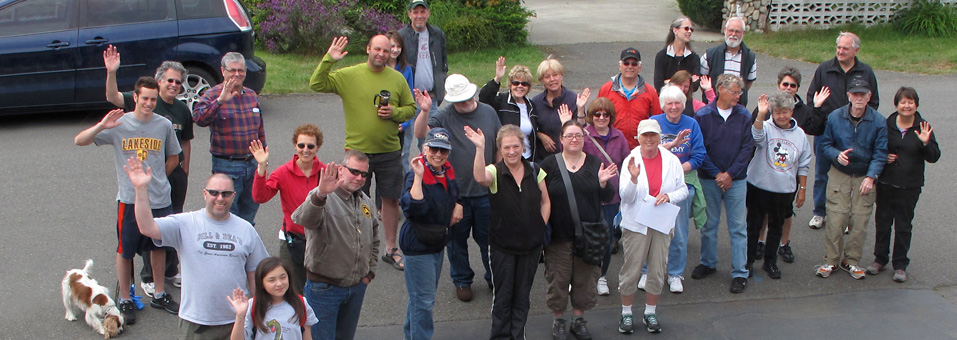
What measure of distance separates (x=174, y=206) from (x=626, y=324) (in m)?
3.40

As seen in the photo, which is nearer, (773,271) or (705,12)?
(773,271)

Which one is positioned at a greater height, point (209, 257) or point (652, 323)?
point (209, 257)

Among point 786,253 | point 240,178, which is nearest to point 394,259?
point 240,178

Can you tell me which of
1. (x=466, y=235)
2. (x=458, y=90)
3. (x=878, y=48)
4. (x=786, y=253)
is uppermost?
(x=878, y=48)

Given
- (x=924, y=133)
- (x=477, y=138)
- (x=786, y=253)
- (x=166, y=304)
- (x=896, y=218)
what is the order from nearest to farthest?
(x=477, y=138), (x=166, y=304), (x=924, y=133), (x=896, y=218), (x=786, y=253)

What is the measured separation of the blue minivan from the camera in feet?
31.8

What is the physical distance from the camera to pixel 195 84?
10539mm

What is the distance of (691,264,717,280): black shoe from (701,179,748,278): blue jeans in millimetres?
155

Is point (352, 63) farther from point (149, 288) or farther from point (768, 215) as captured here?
point (768, 215)

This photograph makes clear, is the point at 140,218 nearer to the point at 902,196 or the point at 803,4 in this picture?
the point at 902,196

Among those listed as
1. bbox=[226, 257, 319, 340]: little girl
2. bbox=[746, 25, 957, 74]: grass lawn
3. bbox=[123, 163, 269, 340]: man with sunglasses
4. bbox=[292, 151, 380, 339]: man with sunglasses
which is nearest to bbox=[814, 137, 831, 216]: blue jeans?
bbox=[292, 151, 380, 339]: man with sunglasses

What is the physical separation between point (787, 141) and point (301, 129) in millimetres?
3774

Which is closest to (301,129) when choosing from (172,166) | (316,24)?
(172,166)

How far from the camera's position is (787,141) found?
6578mm
